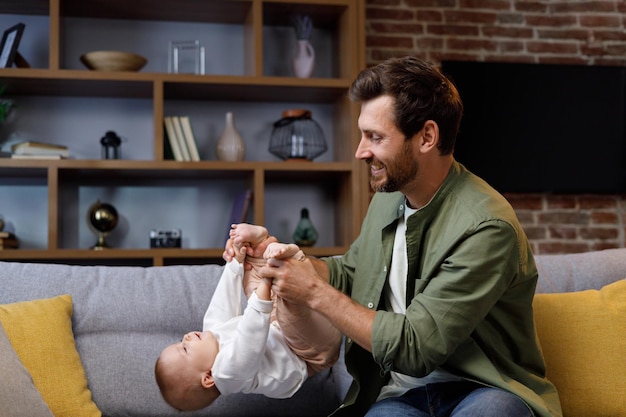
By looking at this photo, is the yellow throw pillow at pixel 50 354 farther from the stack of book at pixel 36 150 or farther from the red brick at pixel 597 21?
the red brick at pixel 597 21

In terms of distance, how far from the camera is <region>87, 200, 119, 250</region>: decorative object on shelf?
386 centimetres

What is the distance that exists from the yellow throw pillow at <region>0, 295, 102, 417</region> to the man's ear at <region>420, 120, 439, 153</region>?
1.03 m

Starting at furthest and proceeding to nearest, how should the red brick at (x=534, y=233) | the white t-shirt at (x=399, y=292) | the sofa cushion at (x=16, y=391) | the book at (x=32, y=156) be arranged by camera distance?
1. the red brick at (x=534, y=233)
2. the book at (x=32, y=156)
3. the white t-shirt at (x=399, y=292)
4. the sofa cushion at (x=16, y=391)

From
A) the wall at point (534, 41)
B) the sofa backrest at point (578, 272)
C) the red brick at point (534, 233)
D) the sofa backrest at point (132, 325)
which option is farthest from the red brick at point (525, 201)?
the sofa backrest at point (132, 325)

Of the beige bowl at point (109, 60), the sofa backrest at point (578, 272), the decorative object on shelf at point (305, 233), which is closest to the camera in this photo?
the sofa backrest at point (578, 272)

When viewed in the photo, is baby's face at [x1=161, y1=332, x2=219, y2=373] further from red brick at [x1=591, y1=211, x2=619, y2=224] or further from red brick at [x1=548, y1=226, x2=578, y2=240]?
red brick at [x1=591, y1=211, x2=619, y2=224]

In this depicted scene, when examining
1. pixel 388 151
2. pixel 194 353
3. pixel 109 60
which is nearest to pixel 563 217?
pixel 109 60

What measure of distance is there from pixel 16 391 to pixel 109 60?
7.77 feet

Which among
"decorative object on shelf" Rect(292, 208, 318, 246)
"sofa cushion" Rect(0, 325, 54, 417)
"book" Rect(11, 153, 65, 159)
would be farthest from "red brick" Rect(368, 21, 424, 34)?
"sofa cushion" Rect(0, 325, 54, 417)

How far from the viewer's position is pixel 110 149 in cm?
390

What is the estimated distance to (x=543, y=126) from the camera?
4.48 m

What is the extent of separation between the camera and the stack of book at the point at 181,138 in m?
3.82

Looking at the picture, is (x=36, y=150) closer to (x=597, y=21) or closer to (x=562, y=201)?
(x=562, y=201)

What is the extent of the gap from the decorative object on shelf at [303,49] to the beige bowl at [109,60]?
79 cm
